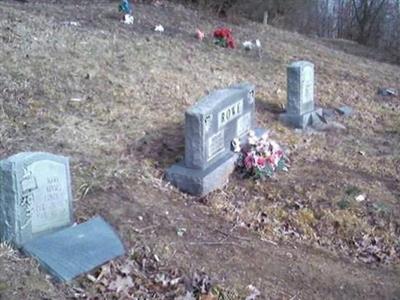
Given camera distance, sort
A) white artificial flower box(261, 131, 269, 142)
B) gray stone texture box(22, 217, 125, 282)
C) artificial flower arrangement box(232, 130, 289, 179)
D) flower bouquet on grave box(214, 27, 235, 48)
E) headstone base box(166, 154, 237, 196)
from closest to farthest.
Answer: gray stone texture box(22, 217, 125, 282)
headstone base box(166, 154, 237, 196)
artificial flower arrangement box(232, 130, 289, 179)
white artificial flower box(261, 131, 269, 142)
flower bouquet on grave box(214, 27, 235, 48)

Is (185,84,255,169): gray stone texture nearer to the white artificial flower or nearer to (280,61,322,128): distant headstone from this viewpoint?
the white artificial flower

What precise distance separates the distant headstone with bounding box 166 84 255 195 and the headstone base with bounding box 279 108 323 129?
1.67 meters

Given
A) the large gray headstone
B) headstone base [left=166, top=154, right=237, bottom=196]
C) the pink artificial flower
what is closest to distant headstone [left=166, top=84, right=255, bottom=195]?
headstone base [left=166, top=154, right=237, bottom=196]

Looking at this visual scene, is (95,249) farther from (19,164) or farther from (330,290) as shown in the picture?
(330,290)

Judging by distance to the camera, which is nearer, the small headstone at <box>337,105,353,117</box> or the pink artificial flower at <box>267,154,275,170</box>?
the pink artificial flower at <box>267,154,275,170</box>

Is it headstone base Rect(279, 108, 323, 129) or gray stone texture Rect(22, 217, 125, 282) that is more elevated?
gray stone texture Rect(22, 217, 125, 282)

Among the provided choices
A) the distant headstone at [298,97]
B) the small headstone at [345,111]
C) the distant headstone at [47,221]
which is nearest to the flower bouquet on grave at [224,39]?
the small headstone at [345,111]

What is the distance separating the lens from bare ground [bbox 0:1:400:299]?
14.1 ft

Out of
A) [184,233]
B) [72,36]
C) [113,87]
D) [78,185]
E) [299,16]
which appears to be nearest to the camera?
[184,233]

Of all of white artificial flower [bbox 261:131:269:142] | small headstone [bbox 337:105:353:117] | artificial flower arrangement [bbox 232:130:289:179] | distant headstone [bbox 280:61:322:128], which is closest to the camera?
artificial flower arrangement [bbox 232:130:289:179]

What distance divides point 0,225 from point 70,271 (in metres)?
0.57

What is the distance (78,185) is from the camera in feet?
16.5

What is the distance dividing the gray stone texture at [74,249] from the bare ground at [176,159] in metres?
0.07

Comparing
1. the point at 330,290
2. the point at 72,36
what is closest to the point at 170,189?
the point at 330,290
